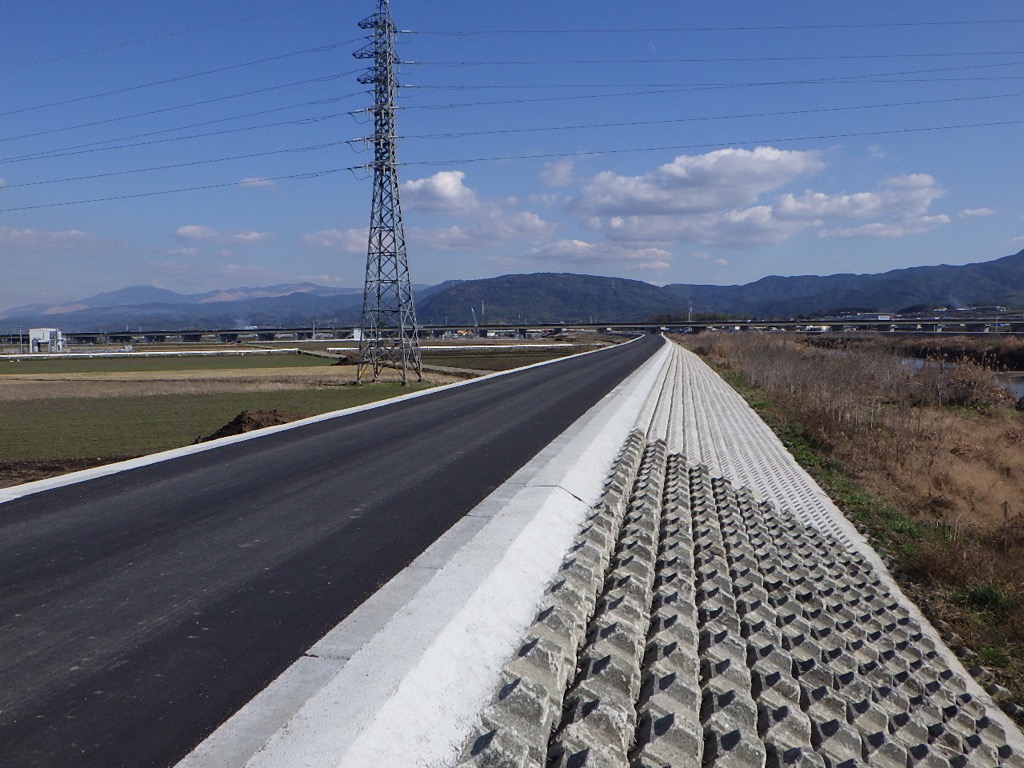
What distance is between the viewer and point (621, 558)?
7.19 m

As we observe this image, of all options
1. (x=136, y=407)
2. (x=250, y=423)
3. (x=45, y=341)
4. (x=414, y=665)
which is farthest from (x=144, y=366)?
(x=414, y=665)

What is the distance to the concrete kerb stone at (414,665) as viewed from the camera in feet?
11.3

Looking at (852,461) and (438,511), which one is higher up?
(438,511)

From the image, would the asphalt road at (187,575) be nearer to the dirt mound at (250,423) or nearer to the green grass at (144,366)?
the dirt mound at (250,423)

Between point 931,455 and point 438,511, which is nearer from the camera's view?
point 438,511

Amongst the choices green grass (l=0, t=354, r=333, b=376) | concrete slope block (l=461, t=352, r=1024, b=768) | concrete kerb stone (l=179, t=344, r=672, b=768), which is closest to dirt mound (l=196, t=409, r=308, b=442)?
concrete slope block (l=461, t=352, r=1024, b=768)

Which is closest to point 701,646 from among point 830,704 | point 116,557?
point 830,704

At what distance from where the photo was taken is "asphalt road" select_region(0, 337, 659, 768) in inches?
153

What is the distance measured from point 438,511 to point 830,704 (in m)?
4.13

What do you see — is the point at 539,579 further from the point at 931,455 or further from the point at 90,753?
the point at 931,455

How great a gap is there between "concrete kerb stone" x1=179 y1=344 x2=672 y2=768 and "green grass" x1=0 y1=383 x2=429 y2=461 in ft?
45.6

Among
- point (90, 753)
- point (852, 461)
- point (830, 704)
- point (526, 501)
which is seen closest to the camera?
point (90, 753)

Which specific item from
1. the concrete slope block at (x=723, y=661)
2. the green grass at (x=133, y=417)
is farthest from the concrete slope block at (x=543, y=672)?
the green grass at (x=133, y=417)

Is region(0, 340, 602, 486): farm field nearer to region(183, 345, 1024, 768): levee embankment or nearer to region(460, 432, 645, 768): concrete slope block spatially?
region(183, 345, 1024, 768): levee embankment
